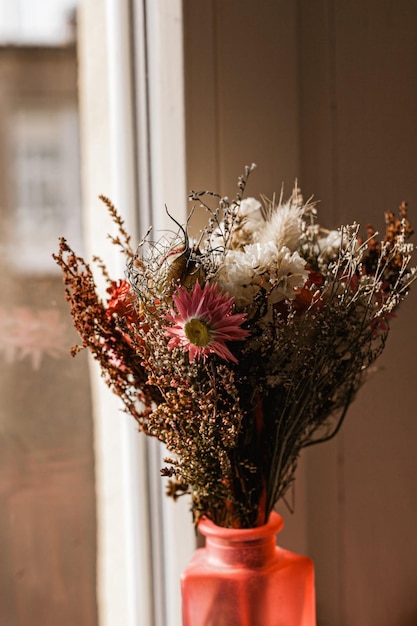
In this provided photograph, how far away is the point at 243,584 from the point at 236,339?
37 centimetres

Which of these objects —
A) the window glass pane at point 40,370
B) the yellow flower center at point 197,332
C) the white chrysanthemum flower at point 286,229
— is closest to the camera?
Result: the yellow flower center at point 197,332

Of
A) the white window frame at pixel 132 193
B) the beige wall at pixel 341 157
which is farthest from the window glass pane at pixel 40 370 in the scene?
the beige wall at pixel 341 157

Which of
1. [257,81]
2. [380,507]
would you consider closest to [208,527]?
[380,507]

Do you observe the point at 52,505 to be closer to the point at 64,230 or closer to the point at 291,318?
the point at 64,230

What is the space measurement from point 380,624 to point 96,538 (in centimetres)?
58

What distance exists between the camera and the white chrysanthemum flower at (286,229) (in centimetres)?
98

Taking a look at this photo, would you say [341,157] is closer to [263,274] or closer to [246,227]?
[246,227]

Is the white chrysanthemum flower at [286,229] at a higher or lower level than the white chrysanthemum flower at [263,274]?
higher

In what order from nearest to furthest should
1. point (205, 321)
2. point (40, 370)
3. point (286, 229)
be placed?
point (205, 321), point (286, 229), point (40, 370)

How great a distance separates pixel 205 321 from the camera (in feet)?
2.72

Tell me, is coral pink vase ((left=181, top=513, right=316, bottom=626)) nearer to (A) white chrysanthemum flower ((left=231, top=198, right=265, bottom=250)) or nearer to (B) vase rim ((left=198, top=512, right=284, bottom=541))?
(B) vase rim ((left=198, top=512, right=284, bottom=541))

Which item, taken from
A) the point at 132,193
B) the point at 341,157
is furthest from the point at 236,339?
the point at 341,157

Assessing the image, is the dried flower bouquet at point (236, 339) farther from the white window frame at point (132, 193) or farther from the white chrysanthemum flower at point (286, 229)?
the white window frame at point (132, 193)

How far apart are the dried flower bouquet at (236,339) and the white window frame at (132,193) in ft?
0.83
